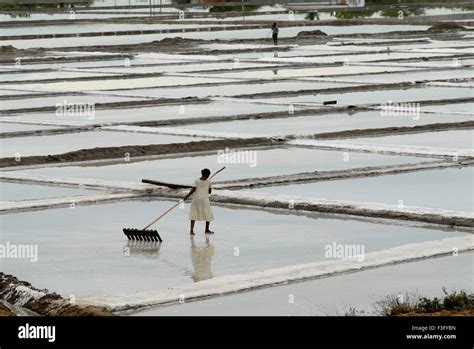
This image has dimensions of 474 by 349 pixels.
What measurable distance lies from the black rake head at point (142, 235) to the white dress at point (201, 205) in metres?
0.41

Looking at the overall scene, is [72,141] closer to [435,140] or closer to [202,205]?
[435,140]

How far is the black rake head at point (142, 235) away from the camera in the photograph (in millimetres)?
11422

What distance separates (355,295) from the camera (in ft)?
30.6

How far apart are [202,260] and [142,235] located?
99cm

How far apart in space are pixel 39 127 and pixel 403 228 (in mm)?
8768

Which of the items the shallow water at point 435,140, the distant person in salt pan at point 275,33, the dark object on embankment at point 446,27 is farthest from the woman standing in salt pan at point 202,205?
the dark object on embankment at point 446,27

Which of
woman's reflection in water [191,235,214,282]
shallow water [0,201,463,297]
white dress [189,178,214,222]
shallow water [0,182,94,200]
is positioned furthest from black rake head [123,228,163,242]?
shallow water [0,182,94,200]

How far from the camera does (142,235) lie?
37.6 feet

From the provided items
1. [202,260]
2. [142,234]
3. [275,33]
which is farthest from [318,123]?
[275,33]

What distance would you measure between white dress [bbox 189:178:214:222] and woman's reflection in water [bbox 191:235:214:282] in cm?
23

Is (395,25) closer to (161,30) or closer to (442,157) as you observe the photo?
(161,30)

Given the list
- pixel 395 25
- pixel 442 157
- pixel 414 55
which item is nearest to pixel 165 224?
pixel 442 157
